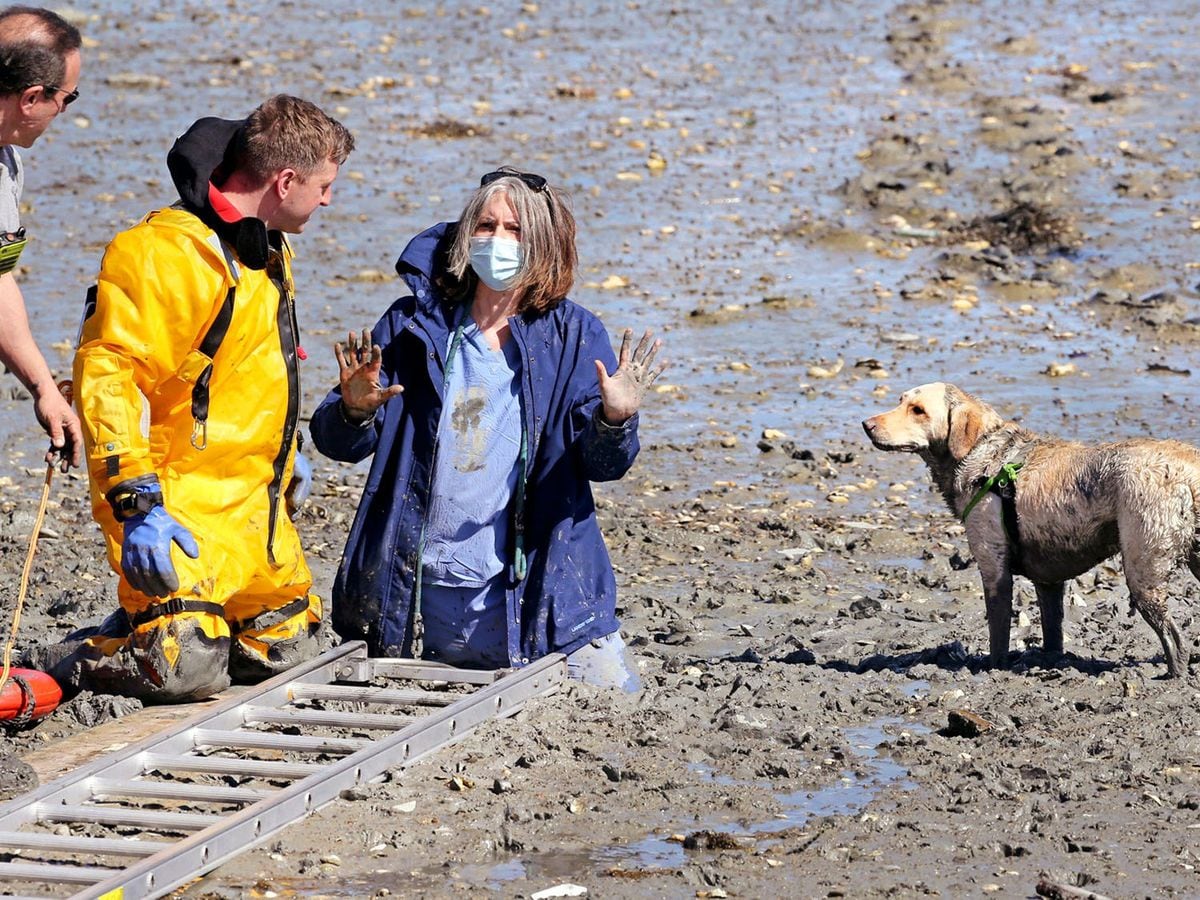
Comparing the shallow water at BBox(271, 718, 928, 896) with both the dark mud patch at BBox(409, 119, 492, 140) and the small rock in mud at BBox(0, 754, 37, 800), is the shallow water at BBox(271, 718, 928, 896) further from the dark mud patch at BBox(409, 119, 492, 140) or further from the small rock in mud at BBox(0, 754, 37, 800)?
the dark mud patch at BBox(409, 119, 492, 140)

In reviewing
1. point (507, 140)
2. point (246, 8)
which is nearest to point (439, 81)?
point (507, 140)

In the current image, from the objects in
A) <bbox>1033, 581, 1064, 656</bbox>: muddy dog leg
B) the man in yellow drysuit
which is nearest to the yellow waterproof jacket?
the man in yellow drysuit

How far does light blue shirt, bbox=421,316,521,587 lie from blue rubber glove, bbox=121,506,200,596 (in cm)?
98

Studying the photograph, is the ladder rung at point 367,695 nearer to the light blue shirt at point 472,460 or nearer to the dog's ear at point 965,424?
the light blue shirt at point 472,460

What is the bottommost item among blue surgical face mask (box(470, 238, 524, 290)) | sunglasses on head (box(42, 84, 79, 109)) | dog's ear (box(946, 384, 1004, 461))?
dog's ear (box(946, 384, 1004, 461))

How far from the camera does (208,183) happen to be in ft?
20.9

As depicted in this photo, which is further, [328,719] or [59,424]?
[328,719]

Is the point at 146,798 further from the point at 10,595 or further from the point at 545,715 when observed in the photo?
the point at 10,595

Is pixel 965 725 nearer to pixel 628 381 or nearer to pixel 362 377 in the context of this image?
pixel 628 381

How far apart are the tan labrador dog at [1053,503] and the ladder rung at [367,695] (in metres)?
2.00

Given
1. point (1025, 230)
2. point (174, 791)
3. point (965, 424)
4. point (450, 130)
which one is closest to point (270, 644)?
point (174, 791)

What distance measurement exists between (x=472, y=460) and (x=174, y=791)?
5.16 ft

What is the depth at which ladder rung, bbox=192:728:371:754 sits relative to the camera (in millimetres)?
6148

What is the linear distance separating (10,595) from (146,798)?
2.88 m
